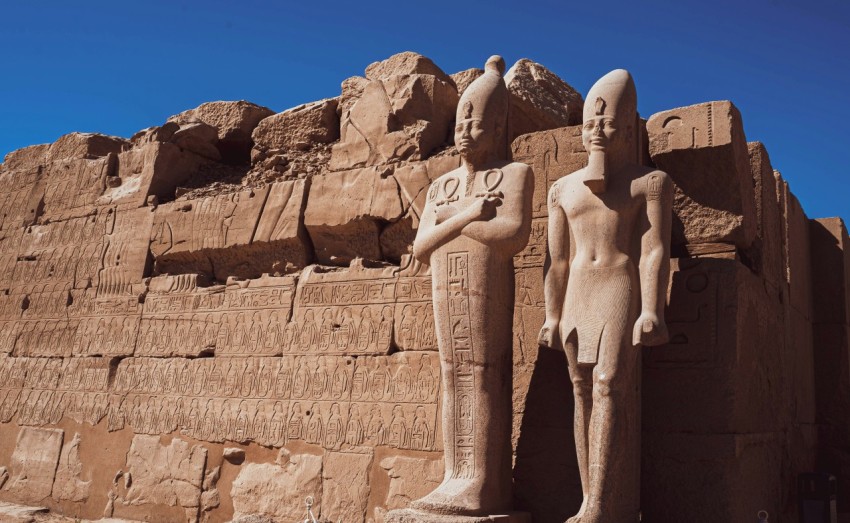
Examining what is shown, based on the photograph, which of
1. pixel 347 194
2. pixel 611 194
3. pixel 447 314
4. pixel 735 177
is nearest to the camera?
pixel 611 194

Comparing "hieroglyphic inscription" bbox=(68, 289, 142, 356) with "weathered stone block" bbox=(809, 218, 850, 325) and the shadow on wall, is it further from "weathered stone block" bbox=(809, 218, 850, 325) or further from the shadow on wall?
"weathered stone block" bbox=(809, 218, 850, 325)

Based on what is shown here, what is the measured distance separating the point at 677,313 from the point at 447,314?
4.06ft

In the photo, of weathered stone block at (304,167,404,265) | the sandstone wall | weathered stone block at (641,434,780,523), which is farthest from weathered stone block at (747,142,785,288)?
weathered stone block at (304,167,404,265)

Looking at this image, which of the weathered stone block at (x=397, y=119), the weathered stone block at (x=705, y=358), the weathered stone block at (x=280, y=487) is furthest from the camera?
the weathered stone block at (x=397, y=119)

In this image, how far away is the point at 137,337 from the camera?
6859 mm

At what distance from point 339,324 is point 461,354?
1.63 metres

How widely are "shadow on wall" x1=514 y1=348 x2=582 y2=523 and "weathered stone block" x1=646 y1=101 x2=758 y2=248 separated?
3.70ft

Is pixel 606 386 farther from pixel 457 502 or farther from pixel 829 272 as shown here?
pixel 829 272

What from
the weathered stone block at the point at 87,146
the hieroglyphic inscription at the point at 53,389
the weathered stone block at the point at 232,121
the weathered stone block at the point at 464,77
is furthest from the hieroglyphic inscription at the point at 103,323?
the weathered stone block at the point at 464,77

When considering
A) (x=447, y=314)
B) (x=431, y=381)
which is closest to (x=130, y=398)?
(x=431, y=381)

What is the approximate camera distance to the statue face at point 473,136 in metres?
4.45

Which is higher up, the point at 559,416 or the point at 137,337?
the point at 137,337

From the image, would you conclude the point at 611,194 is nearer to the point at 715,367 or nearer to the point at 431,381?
the point at 715,367

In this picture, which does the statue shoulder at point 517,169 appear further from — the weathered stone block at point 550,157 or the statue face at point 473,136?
the weathered stone block at point 550,157
